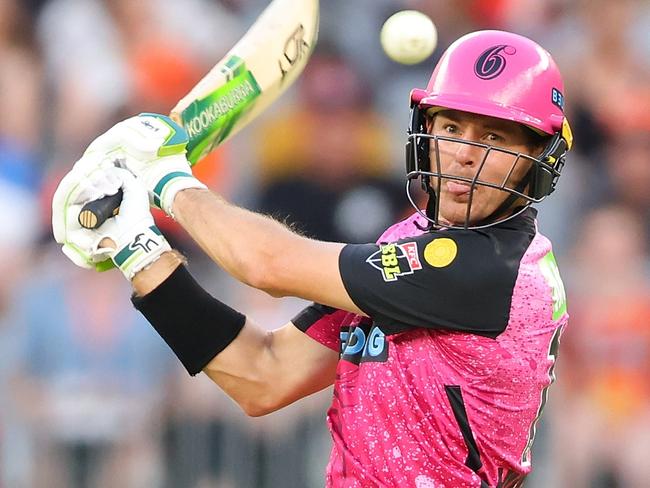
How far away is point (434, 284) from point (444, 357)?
220mm

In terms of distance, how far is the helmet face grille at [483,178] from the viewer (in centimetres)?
333

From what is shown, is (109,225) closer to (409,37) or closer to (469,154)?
(469,154)

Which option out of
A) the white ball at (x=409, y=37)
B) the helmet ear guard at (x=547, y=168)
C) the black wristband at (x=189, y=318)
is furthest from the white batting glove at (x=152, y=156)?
the white ball at (x=409, y=37)

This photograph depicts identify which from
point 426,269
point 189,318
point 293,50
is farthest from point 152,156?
point 293,50

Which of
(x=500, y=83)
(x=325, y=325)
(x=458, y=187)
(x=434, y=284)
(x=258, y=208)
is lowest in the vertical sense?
(x=258, y=208)

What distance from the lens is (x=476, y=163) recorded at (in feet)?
11.0

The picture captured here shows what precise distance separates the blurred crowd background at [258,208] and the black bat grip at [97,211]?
3.17 metres

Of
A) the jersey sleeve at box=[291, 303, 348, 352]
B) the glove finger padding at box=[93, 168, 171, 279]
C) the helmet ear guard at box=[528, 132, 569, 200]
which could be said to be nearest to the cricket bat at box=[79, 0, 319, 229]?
the glove finger padding at box=[93, 168, 171, 279]

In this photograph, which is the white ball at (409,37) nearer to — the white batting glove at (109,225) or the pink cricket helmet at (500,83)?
the pink cricket helmet at (500,83)

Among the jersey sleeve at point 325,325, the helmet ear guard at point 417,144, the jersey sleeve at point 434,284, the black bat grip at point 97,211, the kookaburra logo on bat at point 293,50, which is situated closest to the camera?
the jersey sleeve at point 434,284

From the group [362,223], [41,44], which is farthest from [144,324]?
[41,44]

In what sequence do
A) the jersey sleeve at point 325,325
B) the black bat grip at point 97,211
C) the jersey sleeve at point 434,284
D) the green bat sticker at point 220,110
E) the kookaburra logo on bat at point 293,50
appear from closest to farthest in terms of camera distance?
the jersey sleeve at point 434,284 < the black bat grip at point 97,211 < the jersey sleeve at point 325,325 < the green bat sticker at point 220,110 < the kookaburra logo on bat at point 293,50

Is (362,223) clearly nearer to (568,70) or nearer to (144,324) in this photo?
(144,324)

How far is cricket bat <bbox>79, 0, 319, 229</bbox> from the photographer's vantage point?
387 centimetres
